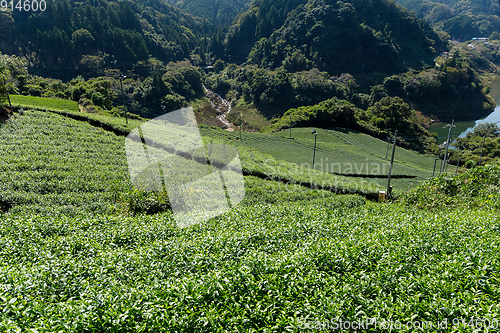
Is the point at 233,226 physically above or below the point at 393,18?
below

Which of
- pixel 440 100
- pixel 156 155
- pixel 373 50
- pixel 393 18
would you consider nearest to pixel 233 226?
pixel 156 155

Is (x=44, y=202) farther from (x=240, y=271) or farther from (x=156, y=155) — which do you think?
(x=240, y=271)

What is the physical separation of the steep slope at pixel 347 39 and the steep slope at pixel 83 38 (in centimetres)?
4905

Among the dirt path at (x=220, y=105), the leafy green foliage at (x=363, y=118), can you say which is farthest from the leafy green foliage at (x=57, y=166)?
the dirt path at (x=220, y=105)

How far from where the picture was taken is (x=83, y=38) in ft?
331

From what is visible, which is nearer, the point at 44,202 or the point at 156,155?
the point at 44,202

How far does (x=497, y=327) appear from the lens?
13.4 ft

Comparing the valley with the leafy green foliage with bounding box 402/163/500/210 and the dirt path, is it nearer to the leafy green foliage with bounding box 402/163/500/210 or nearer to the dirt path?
the leafy green foliage with bounding box 402/163/500/210

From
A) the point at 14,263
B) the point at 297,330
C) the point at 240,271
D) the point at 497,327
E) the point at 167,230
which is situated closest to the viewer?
the point at 497,327

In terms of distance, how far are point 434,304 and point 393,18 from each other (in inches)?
6492

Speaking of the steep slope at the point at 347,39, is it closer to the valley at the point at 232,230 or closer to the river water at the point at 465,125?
the river water at the point at 465,125

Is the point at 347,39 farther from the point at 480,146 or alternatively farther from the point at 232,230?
the point at 232,230

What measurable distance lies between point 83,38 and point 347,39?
363 feet

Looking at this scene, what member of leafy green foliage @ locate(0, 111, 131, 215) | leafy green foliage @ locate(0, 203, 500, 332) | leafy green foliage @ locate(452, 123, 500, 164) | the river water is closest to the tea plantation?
leafy green foliage @ locate(0, 203, 500, 332)
